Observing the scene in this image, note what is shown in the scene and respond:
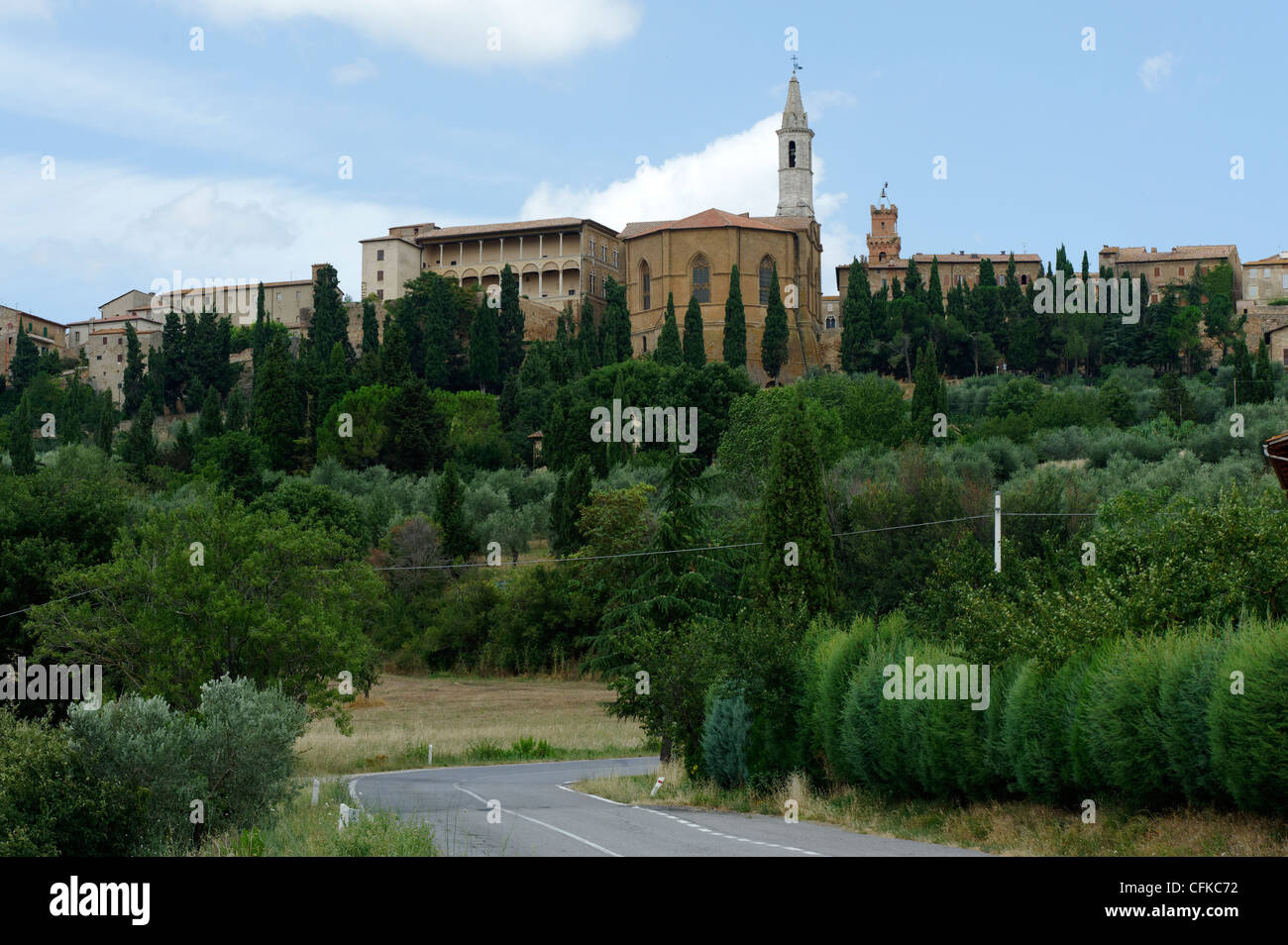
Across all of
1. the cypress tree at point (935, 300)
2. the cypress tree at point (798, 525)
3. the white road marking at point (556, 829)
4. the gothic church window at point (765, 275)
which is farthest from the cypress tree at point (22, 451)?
the cypress tree at point (935, 300)

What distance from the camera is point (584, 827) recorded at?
52.4ft

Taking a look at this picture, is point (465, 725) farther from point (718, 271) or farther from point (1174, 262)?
point (1174, 262)

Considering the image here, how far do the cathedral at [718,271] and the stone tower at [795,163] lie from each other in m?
12.5

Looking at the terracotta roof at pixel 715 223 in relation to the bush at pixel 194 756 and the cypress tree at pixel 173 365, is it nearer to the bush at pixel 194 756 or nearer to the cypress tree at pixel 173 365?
the cypress tree at pixel 173 365

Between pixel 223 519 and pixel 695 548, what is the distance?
11.6 m

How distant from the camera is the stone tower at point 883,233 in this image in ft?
488

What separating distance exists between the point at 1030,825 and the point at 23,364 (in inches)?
4770

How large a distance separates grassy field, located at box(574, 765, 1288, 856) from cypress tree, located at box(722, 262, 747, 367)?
74569 millimetres

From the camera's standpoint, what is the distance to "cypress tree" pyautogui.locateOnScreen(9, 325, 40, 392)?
390 ft

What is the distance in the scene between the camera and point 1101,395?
77.1 meters

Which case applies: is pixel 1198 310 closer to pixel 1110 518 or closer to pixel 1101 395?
pixel 1101 395

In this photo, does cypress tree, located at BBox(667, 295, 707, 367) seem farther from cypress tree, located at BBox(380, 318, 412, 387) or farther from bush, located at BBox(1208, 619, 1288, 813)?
bush, located at BBox(1208, 619, 1288, 813)

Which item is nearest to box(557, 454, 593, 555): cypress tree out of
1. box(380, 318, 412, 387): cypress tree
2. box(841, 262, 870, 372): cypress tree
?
box(380, 318, 412, 387): cypress tree
